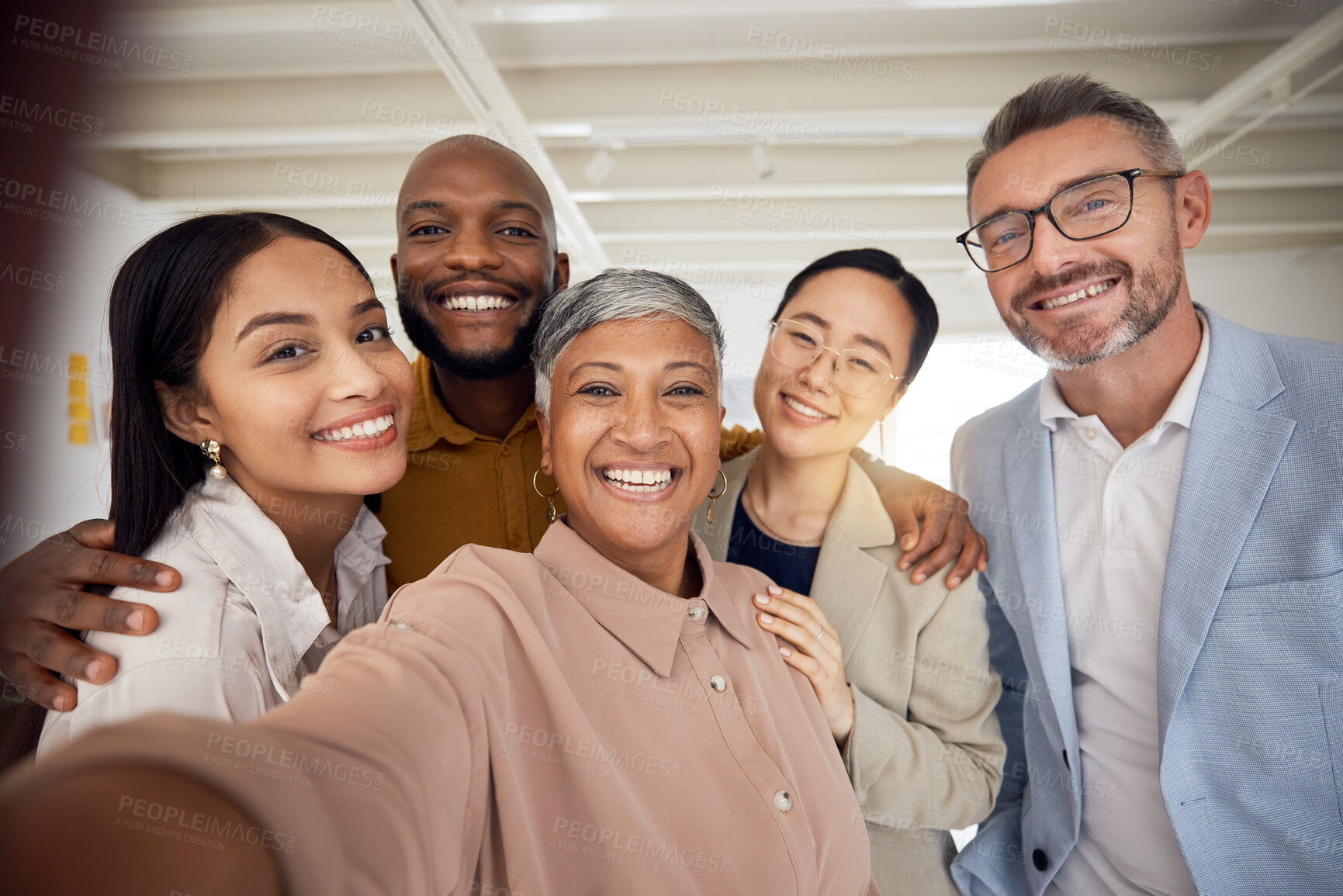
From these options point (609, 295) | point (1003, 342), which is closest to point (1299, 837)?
point (609, 295)

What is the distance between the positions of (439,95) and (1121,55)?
430 cm

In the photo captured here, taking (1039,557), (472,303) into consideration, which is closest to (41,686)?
(472,303)

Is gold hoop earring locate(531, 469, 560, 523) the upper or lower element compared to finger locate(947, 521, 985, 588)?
upper

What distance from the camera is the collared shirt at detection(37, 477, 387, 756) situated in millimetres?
1247

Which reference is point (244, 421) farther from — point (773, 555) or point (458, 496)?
point (773, 555)

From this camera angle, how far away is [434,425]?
2211 mm

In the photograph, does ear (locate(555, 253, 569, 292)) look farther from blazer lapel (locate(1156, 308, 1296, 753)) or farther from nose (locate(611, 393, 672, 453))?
blazer lapel (locate(1156, 308, 1296, 753))

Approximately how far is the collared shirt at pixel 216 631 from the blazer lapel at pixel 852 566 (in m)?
1.27

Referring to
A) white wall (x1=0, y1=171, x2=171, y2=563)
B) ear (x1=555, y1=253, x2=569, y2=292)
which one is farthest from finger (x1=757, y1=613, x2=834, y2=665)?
white wall (x1=0, y1=171, x2=171, y2=563)

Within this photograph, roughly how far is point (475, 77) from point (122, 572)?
3593mm

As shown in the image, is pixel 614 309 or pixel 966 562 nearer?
pixel 614 309

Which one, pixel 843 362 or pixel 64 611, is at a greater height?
pixel 843 362

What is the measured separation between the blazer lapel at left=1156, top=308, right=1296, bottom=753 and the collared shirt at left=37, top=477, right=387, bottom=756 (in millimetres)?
1997

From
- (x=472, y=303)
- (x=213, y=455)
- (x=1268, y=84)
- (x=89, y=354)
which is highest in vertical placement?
(x=1268, y=84)
